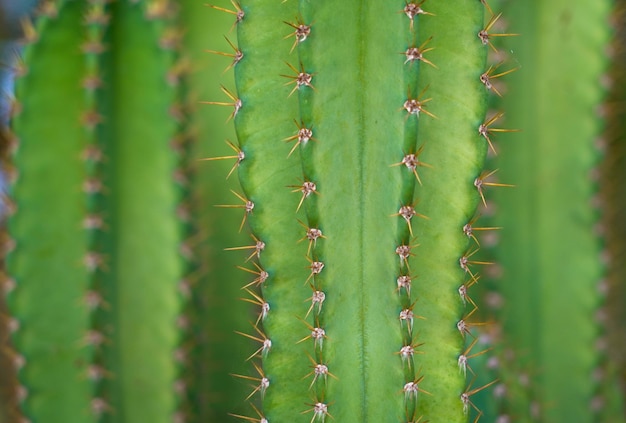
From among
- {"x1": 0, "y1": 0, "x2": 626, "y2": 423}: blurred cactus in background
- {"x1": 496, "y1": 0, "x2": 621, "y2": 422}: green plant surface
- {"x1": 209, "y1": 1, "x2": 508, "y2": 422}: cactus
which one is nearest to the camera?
{"x1": 209, "y1": 1, "x2": 508, "y2": 422}: cactus

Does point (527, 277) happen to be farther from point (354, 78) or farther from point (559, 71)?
point (354, 78)

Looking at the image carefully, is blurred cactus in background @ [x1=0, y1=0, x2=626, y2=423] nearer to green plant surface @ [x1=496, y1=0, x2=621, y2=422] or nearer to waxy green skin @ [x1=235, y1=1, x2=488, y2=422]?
green plant surface @ [x1=496, y1=0, x2=621, y2=422]

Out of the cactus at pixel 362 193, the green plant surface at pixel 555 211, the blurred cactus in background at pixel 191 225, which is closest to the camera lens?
the cactus at pixel 362 193

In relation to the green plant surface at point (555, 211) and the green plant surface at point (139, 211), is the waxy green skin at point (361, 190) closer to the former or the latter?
the green plant surface at point (139, 211)

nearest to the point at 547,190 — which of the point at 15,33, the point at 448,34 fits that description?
the point at 448,34

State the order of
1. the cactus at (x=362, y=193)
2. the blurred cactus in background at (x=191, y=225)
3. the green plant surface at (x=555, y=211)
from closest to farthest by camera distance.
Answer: the cactus at (x=362, y=193) < the blurred cactus in background at (x=191, y=225) < the green plant surface at (x=555, y=211)

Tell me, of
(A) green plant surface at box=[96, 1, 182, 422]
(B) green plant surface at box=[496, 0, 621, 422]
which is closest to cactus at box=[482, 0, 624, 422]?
(B) green plant surface at box=[496, 0, 621, 422]

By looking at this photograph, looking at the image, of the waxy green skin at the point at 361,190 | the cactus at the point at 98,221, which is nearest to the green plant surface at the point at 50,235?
the cactus at the point at 98,221
